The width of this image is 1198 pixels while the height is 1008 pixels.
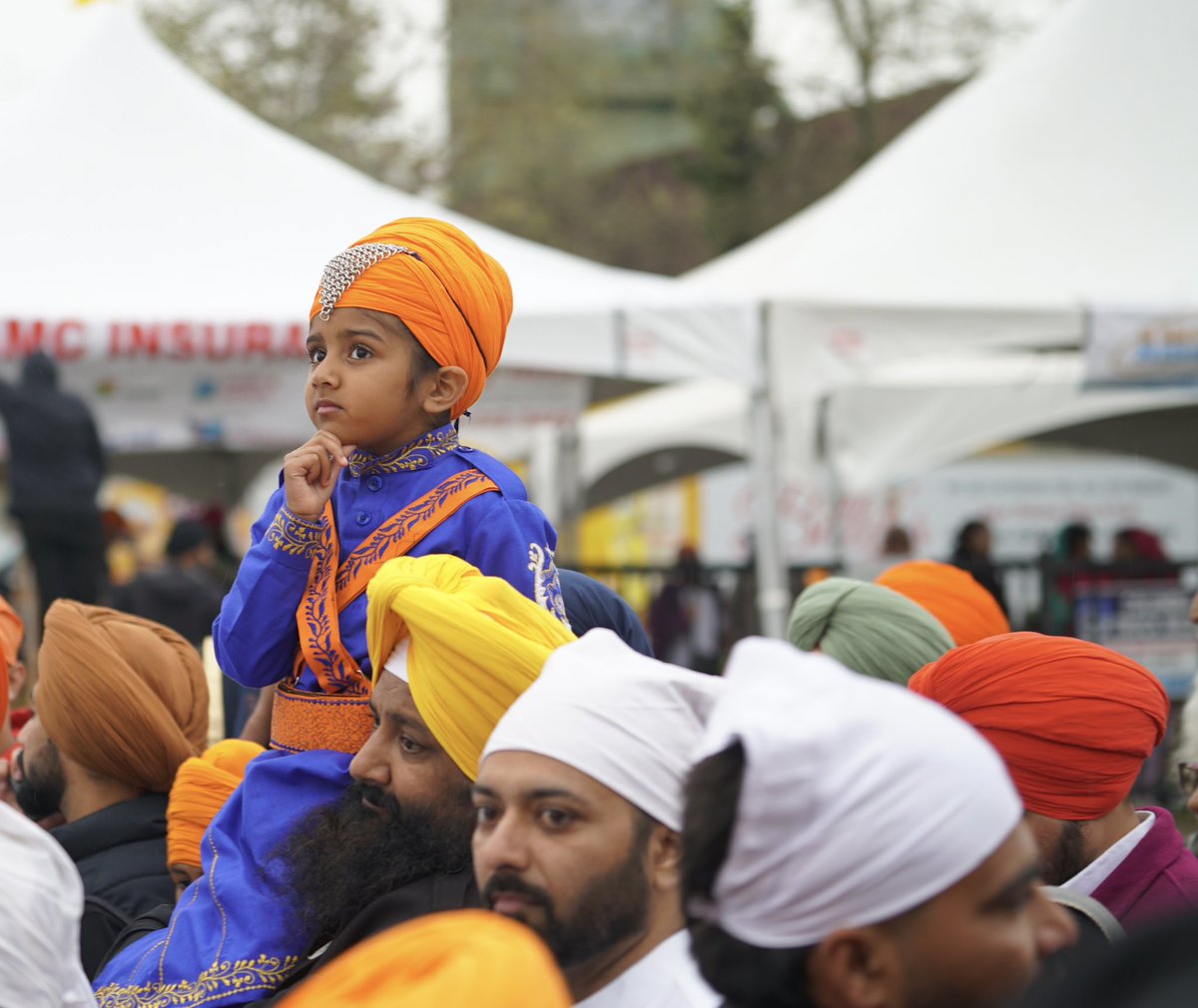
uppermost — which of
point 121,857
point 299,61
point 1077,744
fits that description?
point 299,61

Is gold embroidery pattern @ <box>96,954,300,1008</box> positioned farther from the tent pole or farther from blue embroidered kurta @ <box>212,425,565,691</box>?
the tent pole

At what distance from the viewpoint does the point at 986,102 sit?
1173cm

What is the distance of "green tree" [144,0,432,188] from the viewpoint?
81.0 feet

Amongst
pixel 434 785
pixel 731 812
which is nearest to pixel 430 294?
pixel 434 785

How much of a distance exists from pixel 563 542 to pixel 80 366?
469cm

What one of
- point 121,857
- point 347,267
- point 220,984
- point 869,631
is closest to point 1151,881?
point 869,631

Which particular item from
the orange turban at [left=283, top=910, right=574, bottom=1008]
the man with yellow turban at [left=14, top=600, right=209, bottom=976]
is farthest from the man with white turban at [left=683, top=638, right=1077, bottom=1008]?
the man with yellow turban at [left=14, top=600, right=209, bottom=976]

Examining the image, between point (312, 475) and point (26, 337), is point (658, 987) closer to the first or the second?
point (312, 475)

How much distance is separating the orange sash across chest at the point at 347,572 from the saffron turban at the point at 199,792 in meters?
0.49

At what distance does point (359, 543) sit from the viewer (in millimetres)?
2932

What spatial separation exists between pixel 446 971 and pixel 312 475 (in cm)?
154

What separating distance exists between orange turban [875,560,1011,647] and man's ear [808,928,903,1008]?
272cm

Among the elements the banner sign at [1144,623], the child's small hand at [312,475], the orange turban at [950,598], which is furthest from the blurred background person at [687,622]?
the child's small hand at [312,475]

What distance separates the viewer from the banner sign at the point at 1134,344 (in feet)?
29.9
